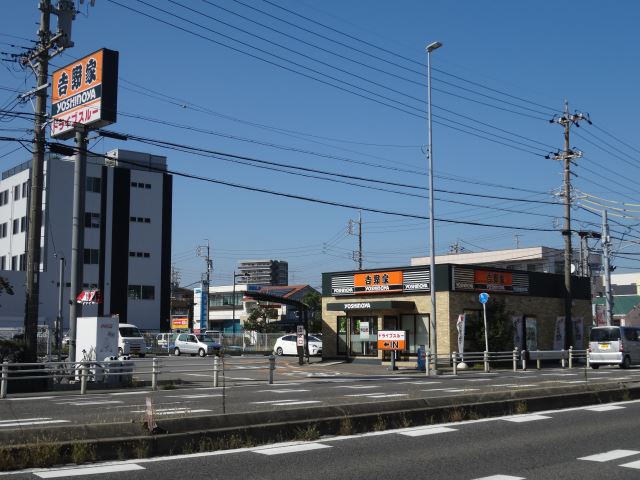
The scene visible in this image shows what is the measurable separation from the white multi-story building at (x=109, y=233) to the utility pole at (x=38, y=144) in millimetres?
36275

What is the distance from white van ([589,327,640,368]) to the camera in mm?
34531

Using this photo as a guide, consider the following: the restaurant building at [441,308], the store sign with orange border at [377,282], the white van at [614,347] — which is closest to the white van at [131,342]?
the restaurant building at [441,308]

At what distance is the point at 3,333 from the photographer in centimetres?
3950

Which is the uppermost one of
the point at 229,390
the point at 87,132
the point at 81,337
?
the point at 87,132

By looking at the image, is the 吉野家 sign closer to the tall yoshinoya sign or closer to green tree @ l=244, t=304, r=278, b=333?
the tall yoshinoya sign

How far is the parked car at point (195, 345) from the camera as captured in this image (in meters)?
50.1

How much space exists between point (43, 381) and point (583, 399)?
15315mm

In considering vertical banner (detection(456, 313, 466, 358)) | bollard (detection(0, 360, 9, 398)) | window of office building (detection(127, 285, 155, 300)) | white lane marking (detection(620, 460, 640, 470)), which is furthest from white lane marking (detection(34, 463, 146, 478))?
Result: window of office building (detection(127, 285, 155, 300))

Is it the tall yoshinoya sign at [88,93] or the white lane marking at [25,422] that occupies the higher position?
the tall yoshinoya sign at [88,93]

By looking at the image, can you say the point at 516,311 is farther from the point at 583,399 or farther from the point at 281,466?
the point at 281,466

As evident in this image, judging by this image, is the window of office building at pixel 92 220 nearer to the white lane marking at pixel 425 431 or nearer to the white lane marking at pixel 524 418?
the white lane marking at pixel 524 418

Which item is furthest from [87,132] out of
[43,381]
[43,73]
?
[43,381]

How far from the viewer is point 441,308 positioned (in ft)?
119

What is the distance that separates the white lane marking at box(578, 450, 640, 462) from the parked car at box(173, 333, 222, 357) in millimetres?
41450
